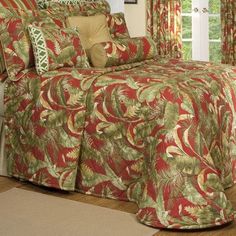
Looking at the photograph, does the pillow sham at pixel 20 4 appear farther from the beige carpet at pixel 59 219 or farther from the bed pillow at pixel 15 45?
the beige carpet at pixel 59 219

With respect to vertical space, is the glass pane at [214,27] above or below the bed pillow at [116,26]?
below

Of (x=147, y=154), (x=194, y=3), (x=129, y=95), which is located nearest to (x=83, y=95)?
(x=129, y=95)

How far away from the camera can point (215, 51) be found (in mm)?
5672

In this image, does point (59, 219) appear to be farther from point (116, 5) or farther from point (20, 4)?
point (116, 5)

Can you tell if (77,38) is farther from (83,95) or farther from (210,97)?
(210,97)

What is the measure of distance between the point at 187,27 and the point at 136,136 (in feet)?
10.5

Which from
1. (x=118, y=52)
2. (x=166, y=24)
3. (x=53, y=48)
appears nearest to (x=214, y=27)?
(x=166, y=24)

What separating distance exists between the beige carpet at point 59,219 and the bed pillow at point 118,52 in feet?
3.28

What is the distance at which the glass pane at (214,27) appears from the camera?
18.4 feet

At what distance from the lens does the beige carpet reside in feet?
8.57

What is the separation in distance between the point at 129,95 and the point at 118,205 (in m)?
0.61

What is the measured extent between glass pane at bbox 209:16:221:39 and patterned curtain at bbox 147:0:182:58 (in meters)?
0.31

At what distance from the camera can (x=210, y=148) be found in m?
2.88

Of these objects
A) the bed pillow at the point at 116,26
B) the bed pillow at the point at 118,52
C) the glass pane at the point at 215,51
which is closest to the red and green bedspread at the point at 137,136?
the bed pillow at the point at 118,52
